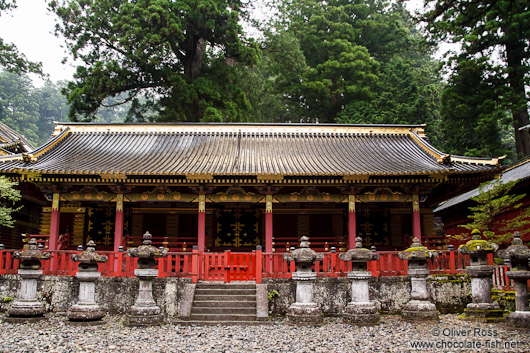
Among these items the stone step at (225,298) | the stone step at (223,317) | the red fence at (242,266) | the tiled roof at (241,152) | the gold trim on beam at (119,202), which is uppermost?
the tiled roof at (241,152)

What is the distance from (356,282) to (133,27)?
2476cm

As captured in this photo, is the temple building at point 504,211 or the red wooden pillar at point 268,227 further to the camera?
the temple building at point 504,211

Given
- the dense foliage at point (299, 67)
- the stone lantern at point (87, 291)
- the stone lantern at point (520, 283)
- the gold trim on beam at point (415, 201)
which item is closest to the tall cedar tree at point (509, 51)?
the dense foliage at point (299, 67)

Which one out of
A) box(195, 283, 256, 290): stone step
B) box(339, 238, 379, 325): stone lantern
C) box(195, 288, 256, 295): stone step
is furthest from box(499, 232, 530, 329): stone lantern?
box(195, 283, 256, 290): stone step

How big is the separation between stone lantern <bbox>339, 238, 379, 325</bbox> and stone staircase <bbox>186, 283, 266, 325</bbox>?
2467 millimetres

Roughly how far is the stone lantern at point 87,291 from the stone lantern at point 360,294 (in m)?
6.71

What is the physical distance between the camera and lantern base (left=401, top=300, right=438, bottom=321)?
37.8 feet

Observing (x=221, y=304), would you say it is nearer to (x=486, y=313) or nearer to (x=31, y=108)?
(x=486, y=313)

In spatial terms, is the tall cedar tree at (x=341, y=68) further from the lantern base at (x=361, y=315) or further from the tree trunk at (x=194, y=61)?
the lantern base at (x=361, y=315)

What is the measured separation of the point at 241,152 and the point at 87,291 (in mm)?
9038

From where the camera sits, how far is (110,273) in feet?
45.0

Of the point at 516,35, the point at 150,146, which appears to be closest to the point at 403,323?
the point at 150,146

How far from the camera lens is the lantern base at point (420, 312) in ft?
37.8

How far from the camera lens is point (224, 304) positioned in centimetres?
1240
